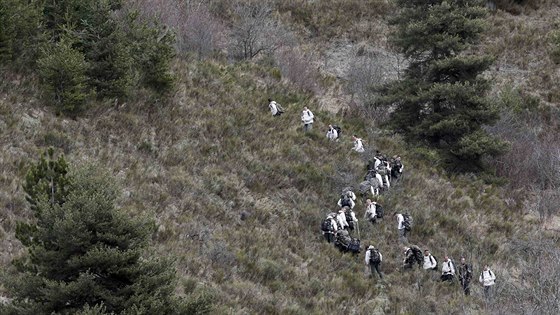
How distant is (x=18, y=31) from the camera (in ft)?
63.3

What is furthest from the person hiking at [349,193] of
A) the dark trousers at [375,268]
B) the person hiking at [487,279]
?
the person hiking at [487,279]

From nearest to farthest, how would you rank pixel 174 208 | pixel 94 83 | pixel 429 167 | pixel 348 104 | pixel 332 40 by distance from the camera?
pixel 174 208 → pixel 94 83 → pixel 429 167 → pixel 348 104 → pixel 332 40

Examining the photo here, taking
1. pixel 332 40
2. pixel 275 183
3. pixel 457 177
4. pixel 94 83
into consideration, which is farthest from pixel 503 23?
pixel 94 83

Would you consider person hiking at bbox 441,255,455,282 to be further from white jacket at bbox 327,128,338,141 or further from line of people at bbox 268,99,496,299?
white jacket at bbox 327,128,338,141

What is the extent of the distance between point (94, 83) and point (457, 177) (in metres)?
13.7

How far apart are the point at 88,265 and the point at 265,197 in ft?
39.1

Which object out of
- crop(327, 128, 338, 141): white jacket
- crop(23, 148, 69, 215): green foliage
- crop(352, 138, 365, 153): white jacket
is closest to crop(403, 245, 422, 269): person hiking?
crop(352, 138, 365, 153): white jacket

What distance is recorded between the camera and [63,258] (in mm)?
8078

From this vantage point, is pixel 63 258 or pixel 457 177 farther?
pixel 457 177

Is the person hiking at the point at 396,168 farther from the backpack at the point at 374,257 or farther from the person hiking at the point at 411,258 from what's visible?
the backpack at the point at 374,257

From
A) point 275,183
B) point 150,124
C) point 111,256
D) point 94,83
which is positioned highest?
point 111,256

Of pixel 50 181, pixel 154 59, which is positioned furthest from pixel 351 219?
pixel 50 181

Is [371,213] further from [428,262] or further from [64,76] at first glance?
[64,76]

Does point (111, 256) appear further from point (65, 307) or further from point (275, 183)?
point (275, 183)
